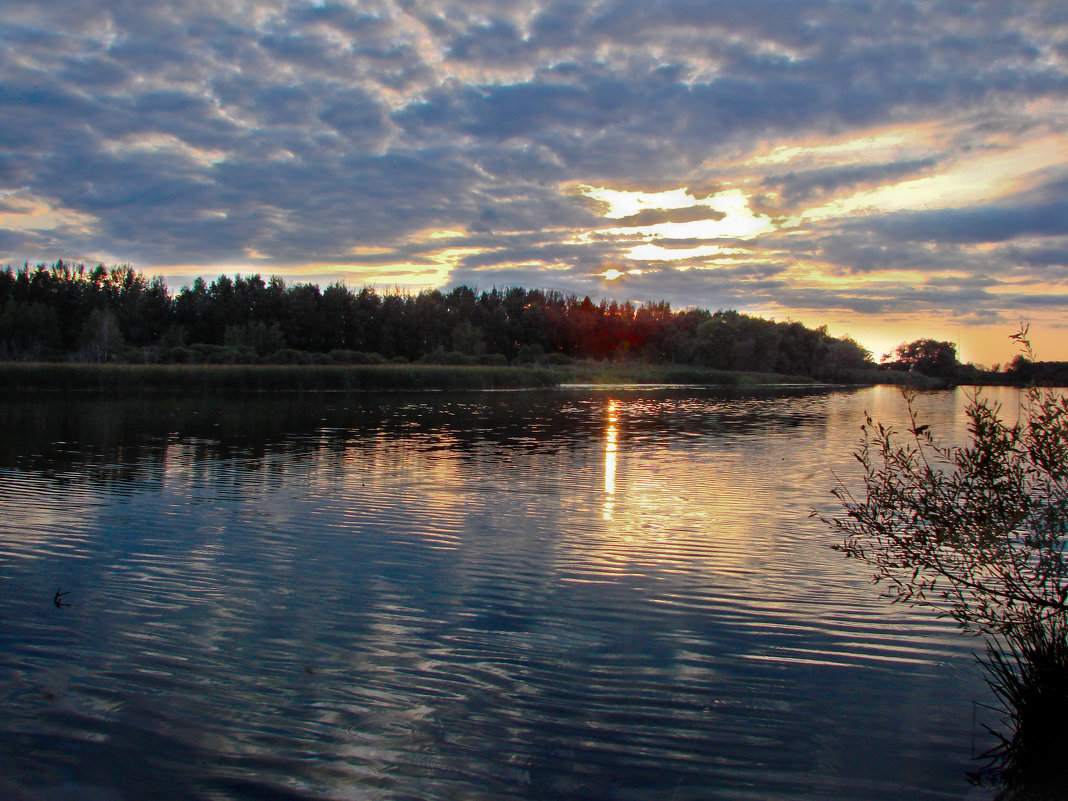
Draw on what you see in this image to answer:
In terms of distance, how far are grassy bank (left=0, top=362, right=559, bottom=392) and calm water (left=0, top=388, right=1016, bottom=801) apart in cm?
4381

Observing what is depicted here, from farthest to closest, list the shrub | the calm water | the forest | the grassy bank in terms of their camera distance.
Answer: the forest → the grassy bank → the shrub → the calm water

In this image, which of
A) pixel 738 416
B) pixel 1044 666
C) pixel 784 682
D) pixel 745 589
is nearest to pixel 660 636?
pixel 784 682

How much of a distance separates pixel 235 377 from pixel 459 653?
5543 cm

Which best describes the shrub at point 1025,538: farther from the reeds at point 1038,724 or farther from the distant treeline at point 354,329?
the distant treeline at point 354,329

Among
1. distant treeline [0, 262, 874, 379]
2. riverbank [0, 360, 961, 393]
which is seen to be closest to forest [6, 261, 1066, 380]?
distant treeline [0, 262, 874, 379]

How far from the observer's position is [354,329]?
3932 inches

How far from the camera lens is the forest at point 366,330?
262ft

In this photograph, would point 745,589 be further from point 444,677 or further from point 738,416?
point 738,416

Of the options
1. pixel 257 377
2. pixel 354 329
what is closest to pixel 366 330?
pixel 354 329

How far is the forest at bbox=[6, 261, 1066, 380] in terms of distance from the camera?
79.9m

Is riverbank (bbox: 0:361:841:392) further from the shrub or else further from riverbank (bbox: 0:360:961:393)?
the shrub

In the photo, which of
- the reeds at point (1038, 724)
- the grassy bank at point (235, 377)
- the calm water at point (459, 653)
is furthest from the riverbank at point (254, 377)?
the reeds at point (1038, 724)

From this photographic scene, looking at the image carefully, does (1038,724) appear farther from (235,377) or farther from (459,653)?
(235,377)

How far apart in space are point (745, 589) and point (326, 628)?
463cm
